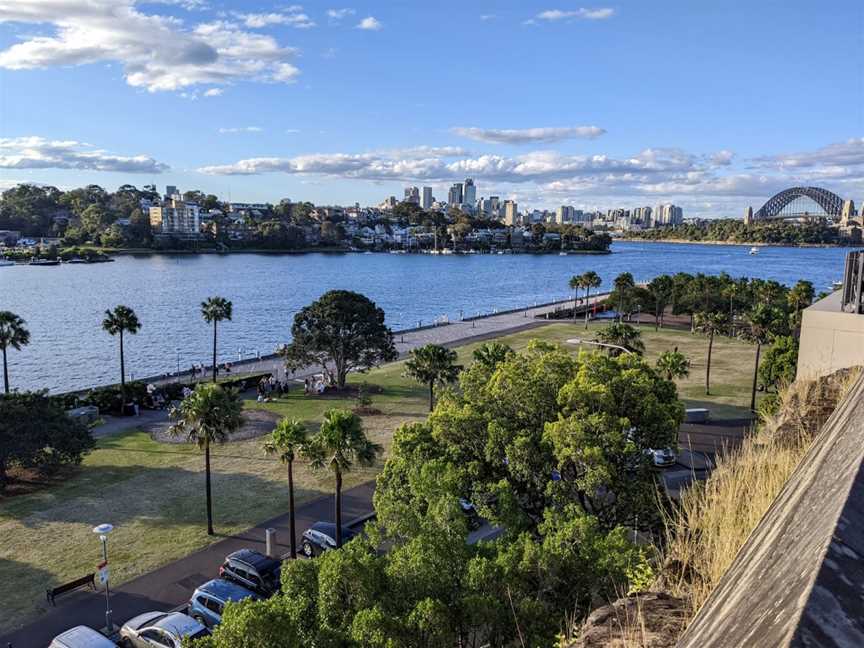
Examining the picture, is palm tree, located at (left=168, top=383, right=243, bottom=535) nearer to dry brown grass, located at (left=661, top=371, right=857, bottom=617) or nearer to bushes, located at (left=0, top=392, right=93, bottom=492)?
bushes, located at (left=0, top=392, right=93, bottom=492)

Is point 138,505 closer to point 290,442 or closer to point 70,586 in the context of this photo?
point 70,586

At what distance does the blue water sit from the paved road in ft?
124

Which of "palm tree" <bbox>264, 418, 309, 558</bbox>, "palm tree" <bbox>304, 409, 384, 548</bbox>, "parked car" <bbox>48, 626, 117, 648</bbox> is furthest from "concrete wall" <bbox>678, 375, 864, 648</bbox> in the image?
"palm tree" <bbox>264, 418, 309, 558</bbox>

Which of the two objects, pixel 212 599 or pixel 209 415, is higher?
pixel 209 415

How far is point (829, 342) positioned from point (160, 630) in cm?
1910

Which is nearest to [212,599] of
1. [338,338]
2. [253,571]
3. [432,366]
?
[253,571]

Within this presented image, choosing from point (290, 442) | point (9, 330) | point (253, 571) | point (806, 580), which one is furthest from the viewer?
point (9, 330)

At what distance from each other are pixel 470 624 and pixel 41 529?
18803 mm

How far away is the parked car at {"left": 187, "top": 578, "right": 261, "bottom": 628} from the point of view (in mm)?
16953

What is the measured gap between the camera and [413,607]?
1125 cm

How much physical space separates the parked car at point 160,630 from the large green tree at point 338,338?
27.7 meters

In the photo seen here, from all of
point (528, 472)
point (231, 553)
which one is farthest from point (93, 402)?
point (528, 472)

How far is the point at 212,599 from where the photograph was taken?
17.1m

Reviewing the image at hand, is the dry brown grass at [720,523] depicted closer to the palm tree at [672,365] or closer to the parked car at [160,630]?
the parked car at [160,630]
